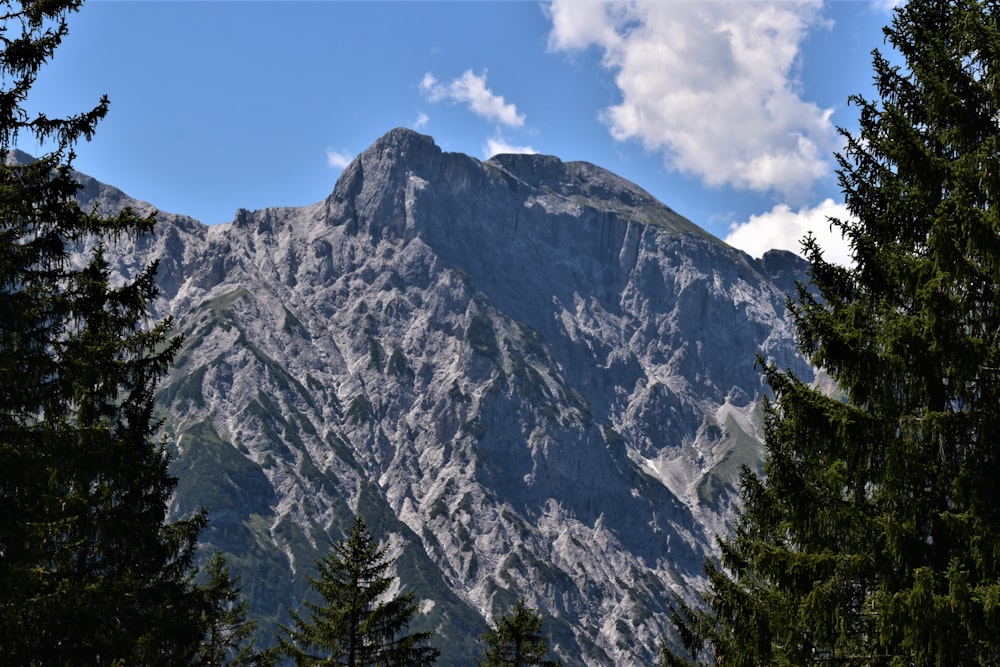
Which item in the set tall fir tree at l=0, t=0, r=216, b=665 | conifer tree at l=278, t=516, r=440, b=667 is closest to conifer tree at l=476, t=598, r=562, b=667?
conifer tree at l=278, t=516, r=440, b=667

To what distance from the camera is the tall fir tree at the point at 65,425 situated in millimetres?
14062

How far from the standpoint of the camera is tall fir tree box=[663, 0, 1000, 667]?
476 inches

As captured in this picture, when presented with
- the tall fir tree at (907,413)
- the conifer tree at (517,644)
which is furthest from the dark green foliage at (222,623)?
A: the tall fir tree at (907,413)

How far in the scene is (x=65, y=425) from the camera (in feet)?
50.8

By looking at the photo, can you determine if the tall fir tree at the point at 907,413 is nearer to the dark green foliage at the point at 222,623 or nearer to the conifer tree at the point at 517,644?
the dark green foliage at the point at 222,623

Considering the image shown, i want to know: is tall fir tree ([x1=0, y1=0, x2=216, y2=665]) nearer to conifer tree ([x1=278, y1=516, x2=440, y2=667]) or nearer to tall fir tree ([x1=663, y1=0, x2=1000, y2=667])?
conifer tree ([x1=278, y1=516, x2=440, y2=667])

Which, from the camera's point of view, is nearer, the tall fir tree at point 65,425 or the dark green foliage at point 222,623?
the tall fir tree at point 65,425

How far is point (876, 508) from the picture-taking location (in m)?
13.4

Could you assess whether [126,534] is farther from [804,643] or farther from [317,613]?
[804,643]

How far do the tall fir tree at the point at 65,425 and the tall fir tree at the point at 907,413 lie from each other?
10.7 m

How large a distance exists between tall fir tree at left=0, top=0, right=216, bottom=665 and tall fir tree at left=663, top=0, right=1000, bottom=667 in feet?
35.1

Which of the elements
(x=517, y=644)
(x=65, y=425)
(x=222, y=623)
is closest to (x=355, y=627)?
(x=222, y=623)

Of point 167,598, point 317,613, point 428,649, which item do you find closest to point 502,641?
point 428,649

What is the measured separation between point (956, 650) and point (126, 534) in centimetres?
1657
